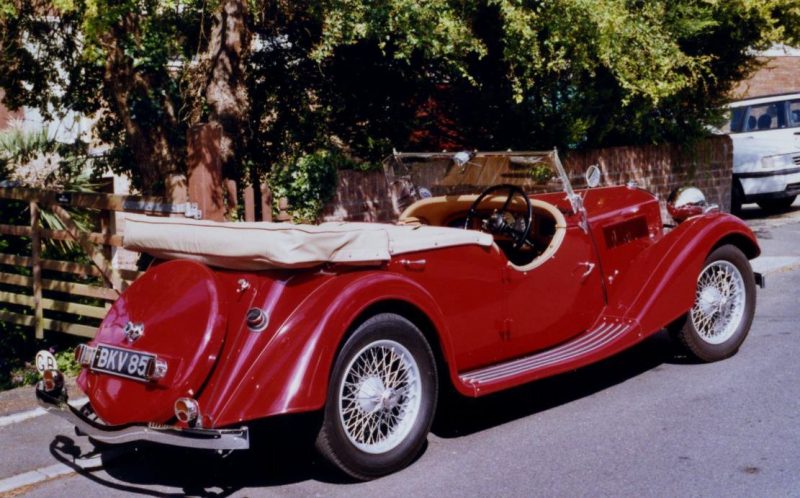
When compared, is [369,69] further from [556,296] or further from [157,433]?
[157,433]

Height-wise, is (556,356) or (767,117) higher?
(767,117)

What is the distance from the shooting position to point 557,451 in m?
5.16

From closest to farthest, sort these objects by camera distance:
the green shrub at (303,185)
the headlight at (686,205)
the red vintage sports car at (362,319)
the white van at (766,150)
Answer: the red vintage sports car at (362,319) → the headlight at (686,205) → the green shrub at (303,185) → the white van at (766,150)

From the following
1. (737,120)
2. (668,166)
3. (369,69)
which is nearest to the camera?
(369,69)

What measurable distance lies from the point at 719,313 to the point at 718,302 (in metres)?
0.11

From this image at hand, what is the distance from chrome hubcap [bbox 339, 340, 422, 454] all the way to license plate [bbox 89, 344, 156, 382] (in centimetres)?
98

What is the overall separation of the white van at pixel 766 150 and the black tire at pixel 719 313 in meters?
8.19

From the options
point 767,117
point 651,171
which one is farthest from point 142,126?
point 767,117

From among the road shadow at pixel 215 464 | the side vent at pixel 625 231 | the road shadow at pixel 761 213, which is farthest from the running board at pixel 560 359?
the road shadow at pixel 761 213

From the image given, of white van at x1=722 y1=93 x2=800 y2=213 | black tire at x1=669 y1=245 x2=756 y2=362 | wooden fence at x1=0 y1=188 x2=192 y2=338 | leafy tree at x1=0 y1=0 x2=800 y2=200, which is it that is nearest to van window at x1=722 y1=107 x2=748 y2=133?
white van at x1=722 y1=93 x2=800 y2=213

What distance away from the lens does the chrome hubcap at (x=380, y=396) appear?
15.8ft

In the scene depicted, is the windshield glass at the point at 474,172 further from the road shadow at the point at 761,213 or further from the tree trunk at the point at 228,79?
the road shadow at the point at 761,213

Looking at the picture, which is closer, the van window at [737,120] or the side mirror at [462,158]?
the side mirror at [462,158]

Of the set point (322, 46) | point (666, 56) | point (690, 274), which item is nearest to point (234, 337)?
point (690, 274)
